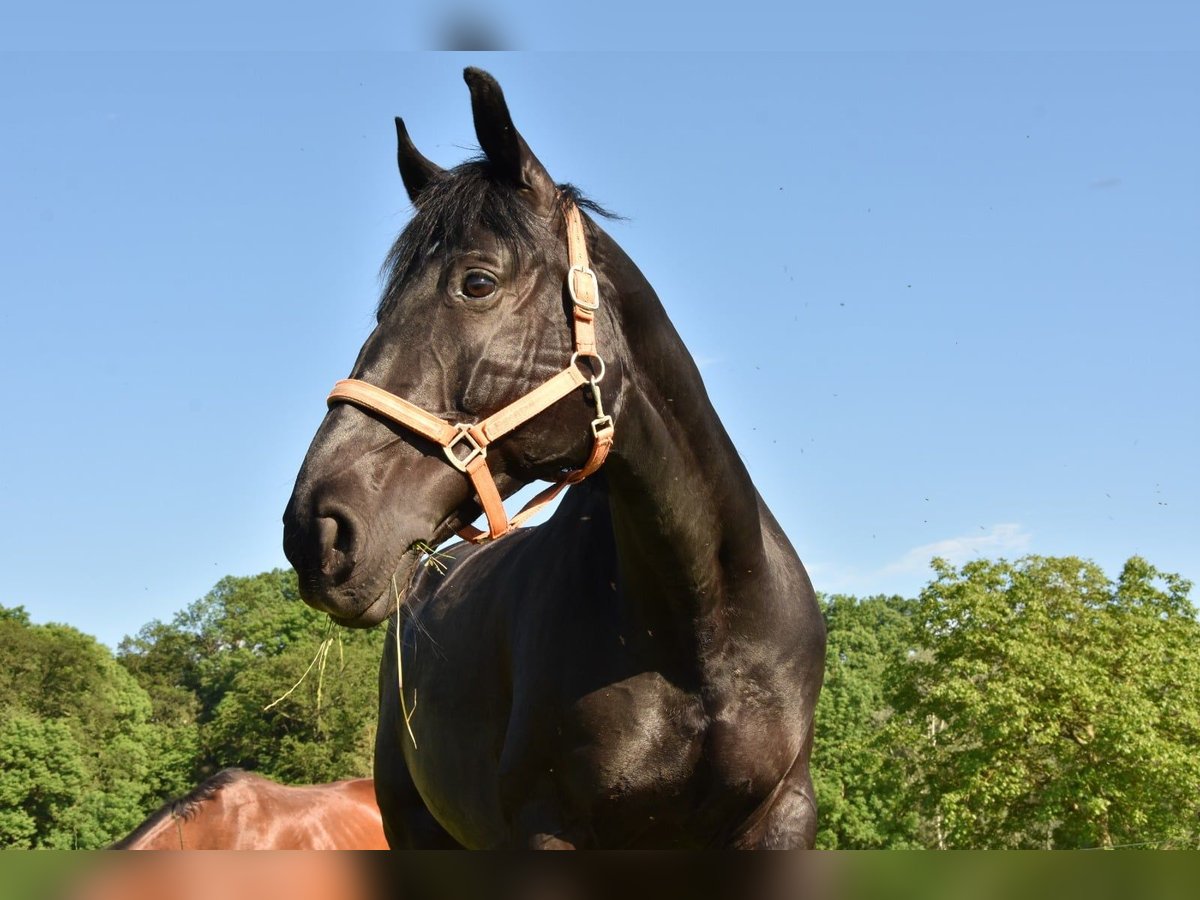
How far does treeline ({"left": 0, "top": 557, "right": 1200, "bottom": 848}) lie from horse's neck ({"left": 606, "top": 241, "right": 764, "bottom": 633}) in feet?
89.8

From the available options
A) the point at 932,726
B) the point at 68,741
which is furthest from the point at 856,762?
the point at 68,741

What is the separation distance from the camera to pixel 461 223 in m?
3.60

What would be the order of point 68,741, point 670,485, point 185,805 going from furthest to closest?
point 68,741 < point 185,805 < point 670,485

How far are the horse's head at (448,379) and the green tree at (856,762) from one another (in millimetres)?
41020

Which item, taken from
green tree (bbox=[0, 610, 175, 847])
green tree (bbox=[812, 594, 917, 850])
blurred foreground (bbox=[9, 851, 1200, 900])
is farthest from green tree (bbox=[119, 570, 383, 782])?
blurred foreground (bbox=[9, 851, 1200, 900])

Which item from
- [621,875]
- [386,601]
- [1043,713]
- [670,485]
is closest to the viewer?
[621,875]

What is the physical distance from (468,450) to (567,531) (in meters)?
1.45

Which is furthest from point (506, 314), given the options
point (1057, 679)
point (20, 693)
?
point (20, 693)

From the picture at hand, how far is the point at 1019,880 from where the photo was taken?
49.0 inches

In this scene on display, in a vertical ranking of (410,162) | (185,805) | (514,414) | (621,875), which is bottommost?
(621,875)

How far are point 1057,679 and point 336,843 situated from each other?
31.9 metres

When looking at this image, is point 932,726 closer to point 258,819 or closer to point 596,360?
point 258,819

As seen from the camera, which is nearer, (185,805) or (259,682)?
(185,805)

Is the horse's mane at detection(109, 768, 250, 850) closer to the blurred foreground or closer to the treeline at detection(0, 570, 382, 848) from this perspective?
the blurred foreground
